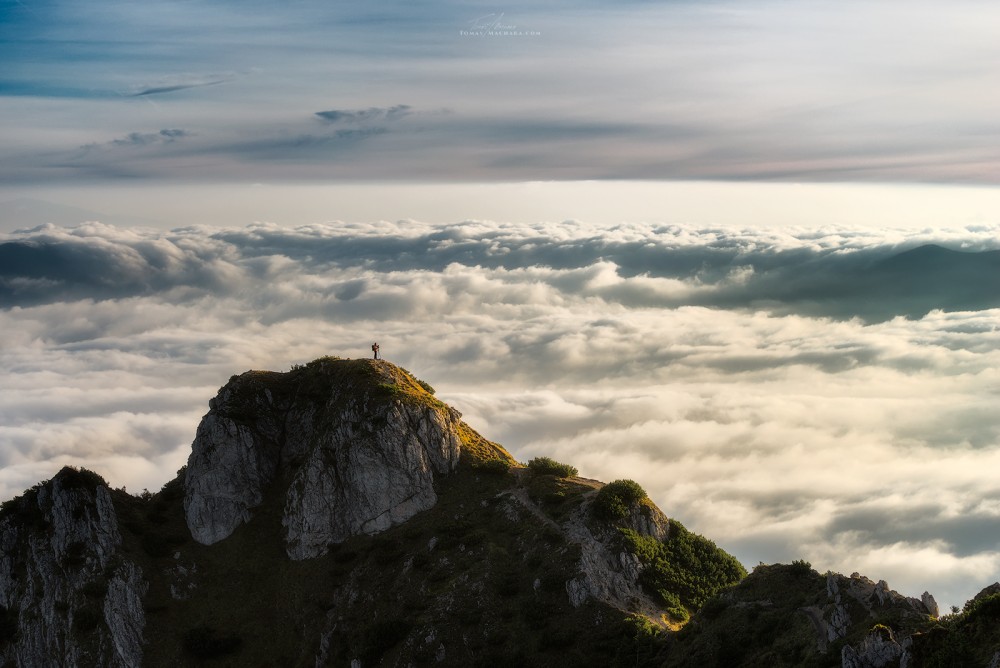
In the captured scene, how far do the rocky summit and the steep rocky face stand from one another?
0.16 metres

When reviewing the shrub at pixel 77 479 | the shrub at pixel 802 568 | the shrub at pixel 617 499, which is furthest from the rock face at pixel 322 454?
the shrub at pixel 802 568

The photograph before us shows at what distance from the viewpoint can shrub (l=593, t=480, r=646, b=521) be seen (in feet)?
285

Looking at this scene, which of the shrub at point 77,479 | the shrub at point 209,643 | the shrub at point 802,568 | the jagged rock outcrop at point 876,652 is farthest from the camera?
the shrub at point 77,479

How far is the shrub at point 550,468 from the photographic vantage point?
98.1 metres

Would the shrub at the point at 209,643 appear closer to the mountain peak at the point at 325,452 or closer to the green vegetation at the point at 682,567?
the mountain peak at the point at 325,452

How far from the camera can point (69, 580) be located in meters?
89.6

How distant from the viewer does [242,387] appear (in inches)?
4122

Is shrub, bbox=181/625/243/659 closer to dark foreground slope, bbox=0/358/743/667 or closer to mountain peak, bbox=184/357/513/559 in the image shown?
dark foreground slope, bbox=0/358/743/667

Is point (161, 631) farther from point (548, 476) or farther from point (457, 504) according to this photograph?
point (548, 476)

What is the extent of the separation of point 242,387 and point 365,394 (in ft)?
53.8

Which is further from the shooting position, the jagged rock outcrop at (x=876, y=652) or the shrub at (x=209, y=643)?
the shrub at (x=209, y=643)

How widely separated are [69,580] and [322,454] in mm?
27460

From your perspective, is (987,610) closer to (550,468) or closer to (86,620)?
(550,468)

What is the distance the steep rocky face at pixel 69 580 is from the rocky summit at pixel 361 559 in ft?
0.52
